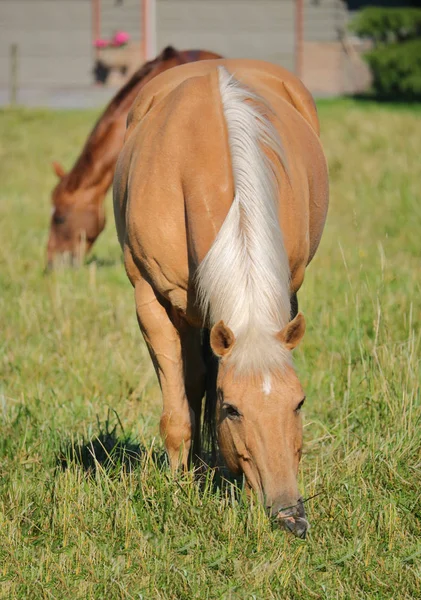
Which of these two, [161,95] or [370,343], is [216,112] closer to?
[161,95]

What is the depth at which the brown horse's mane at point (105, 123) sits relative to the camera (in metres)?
8.13

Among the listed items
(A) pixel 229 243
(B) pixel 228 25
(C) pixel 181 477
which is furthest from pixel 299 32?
(A) pixel 229 243

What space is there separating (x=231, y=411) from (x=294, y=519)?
40 cm

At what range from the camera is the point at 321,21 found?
30078mm

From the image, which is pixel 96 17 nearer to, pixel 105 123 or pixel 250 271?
pixel 105 123

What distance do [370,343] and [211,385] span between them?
3.83 ft

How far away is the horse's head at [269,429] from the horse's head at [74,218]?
6.05 meters

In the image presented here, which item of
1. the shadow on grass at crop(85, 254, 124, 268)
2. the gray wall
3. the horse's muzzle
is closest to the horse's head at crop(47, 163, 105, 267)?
the shadow on grass at crop(85, 254, 124, 268)

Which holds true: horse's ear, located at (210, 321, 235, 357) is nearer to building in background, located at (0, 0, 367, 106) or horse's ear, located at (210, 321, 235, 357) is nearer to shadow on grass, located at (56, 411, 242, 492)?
shadow on grass, located at (56, 411, 242, 492)

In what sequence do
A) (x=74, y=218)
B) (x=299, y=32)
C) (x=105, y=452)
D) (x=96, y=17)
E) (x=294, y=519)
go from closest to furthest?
(x=294, y=519), (x=105, y=452), (x=74, y=218), (x=96, y=17), (x=299, y=32)

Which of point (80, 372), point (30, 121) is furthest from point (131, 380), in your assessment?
point (30, 121)

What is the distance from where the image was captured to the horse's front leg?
378 centimetres

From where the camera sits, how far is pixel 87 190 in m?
9.20

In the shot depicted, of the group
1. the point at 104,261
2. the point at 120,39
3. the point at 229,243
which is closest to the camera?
the point at 229,243
